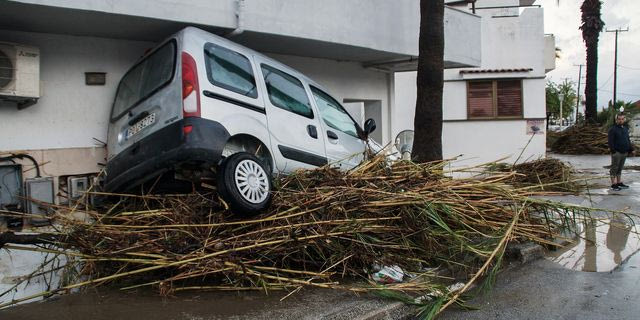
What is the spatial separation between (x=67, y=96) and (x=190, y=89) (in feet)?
7.76

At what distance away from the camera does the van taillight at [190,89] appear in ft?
14.6

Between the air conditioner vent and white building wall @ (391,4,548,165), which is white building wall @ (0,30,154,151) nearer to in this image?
the air conditioner vent

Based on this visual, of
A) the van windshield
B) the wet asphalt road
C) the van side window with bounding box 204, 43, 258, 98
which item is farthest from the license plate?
the wet asphalt road

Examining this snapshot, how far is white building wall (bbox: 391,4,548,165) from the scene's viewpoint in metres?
15.2

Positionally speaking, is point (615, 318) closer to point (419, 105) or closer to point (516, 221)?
point (516, 221)

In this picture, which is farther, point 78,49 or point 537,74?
point 537,74

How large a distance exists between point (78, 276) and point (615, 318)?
4.27m

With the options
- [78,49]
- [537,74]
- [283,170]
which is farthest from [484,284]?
[537,74]

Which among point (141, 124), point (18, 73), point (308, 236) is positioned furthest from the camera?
point (18, 73)

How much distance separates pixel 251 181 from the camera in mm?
4453

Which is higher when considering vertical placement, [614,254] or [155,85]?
[155,85]

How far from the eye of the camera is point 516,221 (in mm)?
5031

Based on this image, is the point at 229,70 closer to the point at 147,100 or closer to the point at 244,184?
the point at 147,100

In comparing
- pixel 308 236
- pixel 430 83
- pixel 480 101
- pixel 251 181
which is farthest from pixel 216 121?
pixel 480 101
